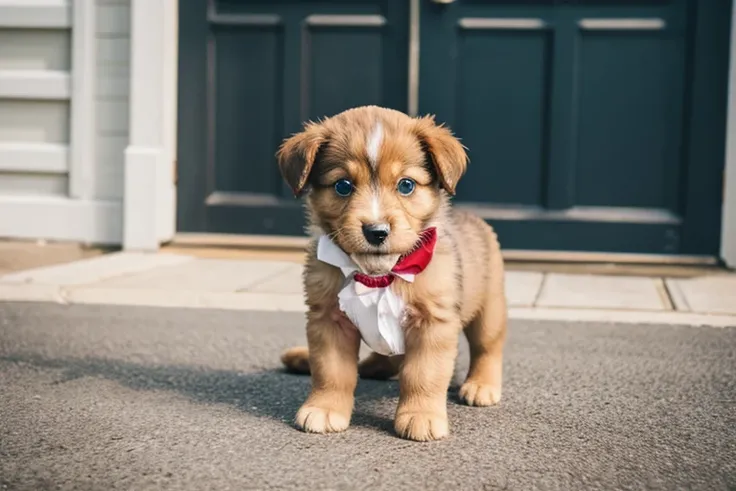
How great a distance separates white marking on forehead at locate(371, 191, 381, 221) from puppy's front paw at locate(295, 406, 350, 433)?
58 centimetres

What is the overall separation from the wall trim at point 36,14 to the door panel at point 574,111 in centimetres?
228

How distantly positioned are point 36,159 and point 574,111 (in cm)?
340

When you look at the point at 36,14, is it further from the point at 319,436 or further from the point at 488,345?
the point at 319,436

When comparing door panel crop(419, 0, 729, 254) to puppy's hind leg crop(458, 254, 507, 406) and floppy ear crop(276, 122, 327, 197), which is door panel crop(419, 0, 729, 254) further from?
floppy ear crop(276, 122, 327, 197)

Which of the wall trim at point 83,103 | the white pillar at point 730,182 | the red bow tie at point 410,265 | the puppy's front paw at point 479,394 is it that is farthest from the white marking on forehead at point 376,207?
the wall trim at point 83,103

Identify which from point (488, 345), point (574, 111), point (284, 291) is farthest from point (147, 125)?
point (488, 345)

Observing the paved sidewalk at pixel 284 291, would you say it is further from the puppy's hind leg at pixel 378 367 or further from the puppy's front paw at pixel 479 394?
the puppy's front paw at pixel 479 394

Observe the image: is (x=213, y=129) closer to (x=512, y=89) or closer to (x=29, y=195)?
(x=29, y=195)

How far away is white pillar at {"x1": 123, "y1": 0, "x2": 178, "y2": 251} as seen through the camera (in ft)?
19.6

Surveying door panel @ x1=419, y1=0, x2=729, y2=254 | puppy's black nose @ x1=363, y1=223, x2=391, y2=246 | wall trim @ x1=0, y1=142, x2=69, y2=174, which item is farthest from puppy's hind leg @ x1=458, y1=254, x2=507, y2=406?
wall trim @ x1=0, y1=142, x2=69, y2=174

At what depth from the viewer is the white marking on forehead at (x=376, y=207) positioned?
2.47 m

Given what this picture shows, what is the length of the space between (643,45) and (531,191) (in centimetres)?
107

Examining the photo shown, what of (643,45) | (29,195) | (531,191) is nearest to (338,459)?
(531,191)

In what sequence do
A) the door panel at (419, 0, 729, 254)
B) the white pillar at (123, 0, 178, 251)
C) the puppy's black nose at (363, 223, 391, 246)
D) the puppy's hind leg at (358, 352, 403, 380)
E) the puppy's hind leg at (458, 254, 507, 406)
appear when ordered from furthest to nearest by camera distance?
the white pillar at (123, 0, 178, 251), the door panel at (419, 0, 729, 254), the puppy's hind leg at (358, 352, 403, 380), the puppy's hind leg at (458, 254, 507, 406), the puppy's black nose at (363, 223, 391, 246)
